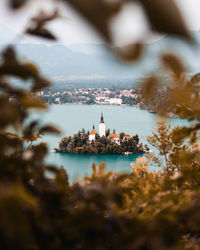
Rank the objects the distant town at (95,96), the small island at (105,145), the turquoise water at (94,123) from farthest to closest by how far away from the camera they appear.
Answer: the distant town at (95,96) → the small island at (105,145) → the turquoise water at (94,123)

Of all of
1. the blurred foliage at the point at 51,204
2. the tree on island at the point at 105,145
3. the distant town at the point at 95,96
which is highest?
the distant town at the point at 95,96

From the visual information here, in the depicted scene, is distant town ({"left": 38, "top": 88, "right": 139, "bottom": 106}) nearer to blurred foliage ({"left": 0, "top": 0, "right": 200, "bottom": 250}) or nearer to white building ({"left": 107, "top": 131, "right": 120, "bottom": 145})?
white building ({"left": 107, "top": 131, "right": 120, "bottom": 145})

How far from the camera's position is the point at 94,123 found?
5297 cm

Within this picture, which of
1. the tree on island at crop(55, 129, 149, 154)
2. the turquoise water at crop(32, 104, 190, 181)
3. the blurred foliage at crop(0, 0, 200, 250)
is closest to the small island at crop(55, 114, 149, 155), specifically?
the tree on island at crop(55, 129, 149, 154)

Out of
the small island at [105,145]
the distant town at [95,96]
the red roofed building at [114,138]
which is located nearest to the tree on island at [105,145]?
the small island at [105,145]

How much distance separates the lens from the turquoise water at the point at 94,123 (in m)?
35.3

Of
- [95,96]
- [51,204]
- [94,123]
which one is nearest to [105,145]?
[94,123]

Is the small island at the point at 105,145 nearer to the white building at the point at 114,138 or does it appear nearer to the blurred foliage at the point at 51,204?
the white building at the point at 114,138

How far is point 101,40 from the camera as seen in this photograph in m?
0.39

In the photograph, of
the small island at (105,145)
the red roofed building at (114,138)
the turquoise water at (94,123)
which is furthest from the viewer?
the red roofed building at (114,138)

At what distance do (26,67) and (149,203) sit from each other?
66 centimetres

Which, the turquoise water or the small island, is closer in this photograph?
the turquoise water

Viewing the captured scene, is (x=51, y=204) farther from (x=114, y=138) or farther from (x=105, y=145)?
(x=114, y=138)

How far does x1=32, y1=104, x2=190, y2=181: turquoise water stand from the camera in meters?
35.3
